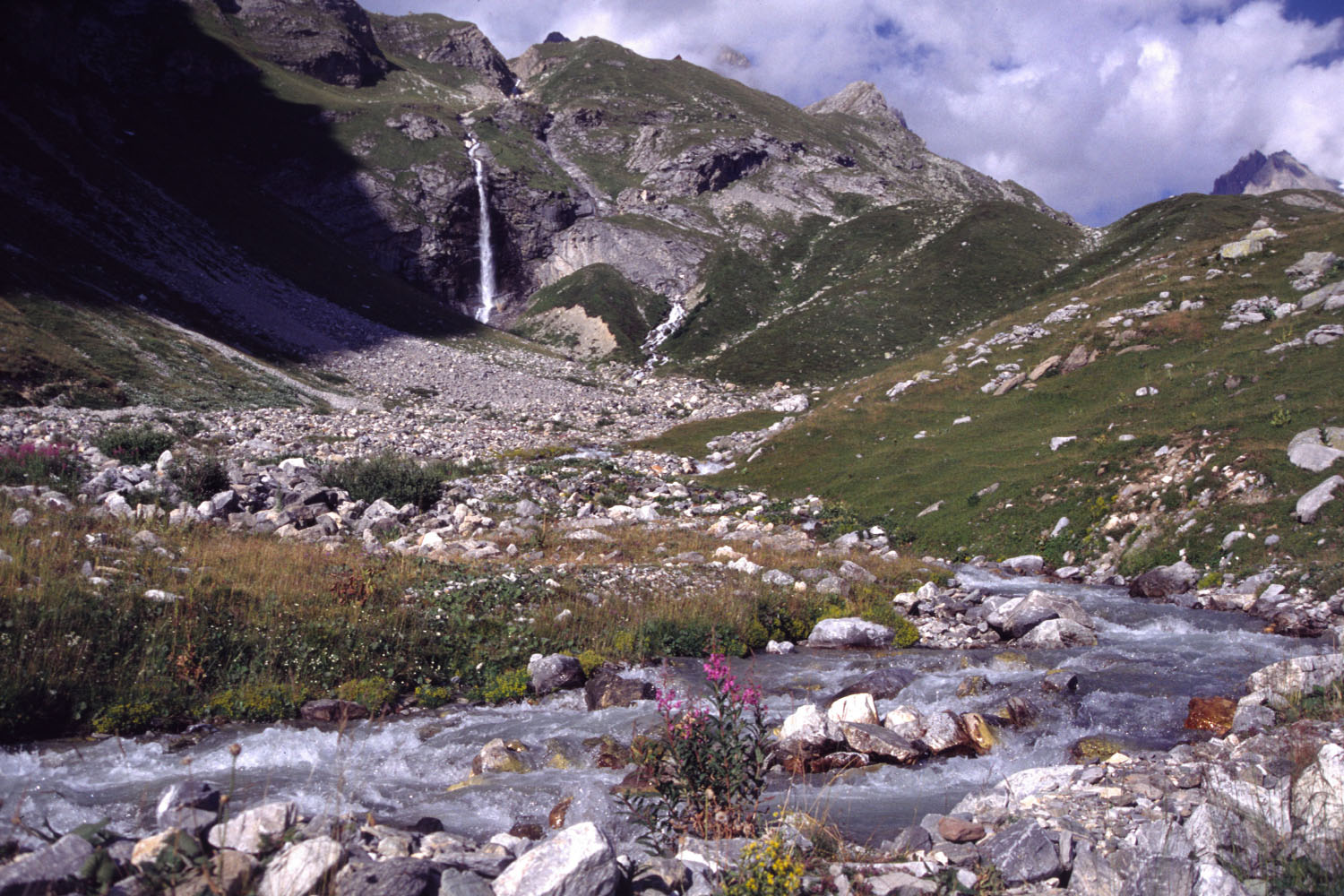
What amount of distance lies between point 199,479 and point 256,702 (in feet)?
44.6

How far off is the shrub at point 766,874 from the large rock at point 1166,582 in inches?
632

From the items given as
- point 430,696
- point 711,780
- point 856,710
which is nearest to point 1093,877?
point 711,780

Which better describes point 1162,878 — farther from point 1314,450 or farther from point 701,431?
point 701,431

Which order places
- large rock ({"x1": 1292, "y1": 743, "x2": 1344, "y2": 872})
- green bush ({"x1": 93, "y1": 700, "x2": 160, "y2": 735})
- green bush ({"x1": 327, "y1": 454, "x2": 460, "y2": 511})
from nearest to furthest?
1. large rock ({"x1": 1292, "y1": 743, "x2": 1344, "y2": 872})
2. green bush ({"x1": 93, "y1": 700, "x2": 160, "y2": 735})
3. green bush ({"x1": 327, "y1": 454, "x2": 460, "y2": 511})

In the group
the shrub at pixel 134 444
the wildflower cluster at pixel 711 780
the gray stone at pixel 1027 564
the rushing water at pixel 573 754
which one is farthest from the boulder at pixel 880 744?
the shrub at pixel 134 444

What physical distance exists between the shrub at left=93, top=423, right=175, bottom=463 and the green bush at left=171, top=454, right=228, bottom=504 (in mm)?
3014

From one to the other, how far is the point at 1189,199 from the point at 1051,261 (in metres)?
15.7

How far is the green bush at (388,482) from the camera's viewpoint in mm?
22955

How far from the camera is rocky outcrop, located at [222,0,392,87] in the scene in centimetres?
14350

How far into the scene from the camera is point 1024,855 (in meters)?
5.21

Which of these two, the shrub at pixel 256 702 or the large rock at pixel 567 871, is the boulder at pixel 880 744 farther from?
the shrub at pixel 256 702

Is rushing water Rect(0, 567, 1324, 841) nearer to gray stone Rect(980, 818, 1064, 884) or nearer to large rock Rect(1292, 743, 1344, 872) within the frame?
gray stone Rect(980, 818, 1064, 884)

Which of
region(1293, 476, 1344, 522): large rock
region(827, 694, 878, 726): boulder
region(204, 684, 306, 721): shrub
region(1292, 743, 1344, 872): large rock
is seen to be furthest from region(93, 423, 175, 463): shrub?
region(1293, 476, 1344, 522): large rock

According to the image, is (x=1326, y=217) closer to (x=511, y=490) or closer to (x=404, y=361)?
(x=511, y=490)
